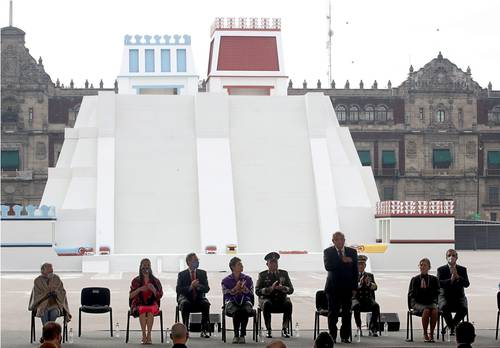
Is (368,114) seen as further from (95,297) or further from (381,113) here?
(95,297)

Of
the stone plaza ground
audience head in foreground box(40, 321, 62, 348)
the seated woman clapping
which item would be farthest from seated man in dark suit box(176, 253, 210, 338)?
audience head in foreground box(40, 321, 62, 348)

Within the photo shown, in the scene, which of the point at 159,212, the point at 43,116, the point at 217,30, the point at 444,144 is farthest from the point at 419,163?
the point at 159,212

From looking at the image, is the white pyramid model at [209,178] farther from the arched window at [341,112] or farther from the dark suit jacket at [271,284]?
the arched window at [341,112]

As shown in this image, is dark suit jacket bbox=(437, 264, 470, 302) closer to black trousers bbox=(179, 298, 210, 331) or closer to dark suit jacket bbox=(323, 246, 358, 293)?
dark suit jacket bbox=(323, 246, 358, 293)

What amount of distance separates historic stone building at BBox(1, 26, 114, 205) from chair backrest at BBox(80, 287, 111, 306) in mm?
60774

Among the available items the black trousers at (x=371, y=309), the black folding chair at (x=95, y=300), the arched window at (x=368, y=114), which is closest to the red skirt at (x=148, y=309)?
the black folding chair at (x=95, y=300)

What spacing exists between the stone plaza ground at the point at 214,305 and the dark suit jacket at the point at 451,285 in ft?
2.35

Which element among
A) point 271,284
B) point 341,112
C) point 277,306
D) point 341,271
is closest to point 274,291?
point 271,284

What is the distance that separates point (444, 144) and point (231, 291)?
6607cm

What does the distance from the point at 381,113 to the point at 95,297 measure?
65.0 meters

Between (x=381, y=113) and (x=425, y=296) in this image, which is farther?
(x=381, y=113)

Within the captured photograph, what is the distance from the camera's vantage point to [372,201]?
39562 mm

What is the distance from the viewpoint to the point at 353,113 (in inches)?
3110

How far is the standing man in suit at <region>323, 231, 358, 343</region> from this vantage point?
594 inches
